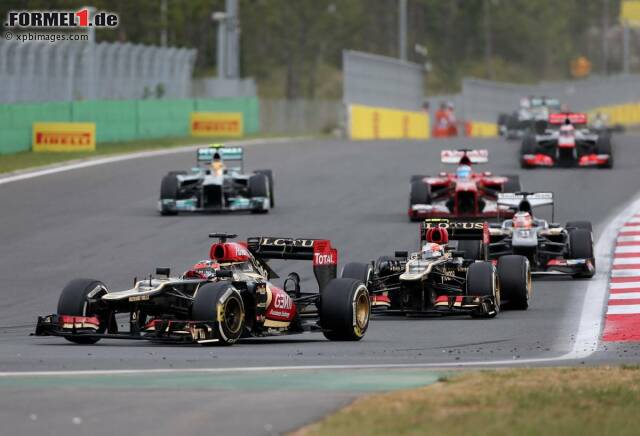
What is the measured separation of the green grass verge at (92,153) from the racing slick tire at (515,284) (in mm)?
20765

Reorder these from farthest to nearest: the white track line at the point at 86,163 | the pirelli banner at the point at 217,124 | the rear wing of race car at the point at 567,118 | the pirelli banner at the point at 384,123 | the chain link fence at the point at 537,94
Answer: the chain link fence at the point at 537,94 → the pirelli banner at the point at 384,123 → the pirelli banner at the point at 217,124 → the rear wing of race car at the point at 567,118 → the white track line at the point at 86,163

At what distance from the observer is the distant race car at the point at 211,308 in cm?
1506

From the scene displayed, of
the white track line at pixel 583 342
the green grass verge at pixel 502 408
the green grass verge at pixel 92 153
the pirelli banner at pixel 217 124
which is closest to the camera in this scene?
the green grass verge at pixel 502 408

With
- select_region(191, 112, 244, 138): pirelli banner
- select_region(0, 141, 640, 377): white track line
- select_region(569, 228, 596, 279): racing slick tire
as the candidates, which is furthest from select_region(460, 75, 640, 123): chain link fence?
select_region(569, 228, 596, 279): racing slick tire

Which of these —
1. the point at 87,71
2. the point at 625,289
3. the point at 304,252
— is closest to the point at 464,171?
the point at 625,289

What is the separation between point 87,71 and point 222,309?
34.6 meters

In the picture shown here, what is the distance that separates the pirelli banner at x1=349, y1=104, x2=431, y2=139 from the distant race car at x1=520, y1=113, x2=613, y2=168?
62.8 ft

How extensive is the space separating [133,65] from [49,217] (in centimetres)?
2315

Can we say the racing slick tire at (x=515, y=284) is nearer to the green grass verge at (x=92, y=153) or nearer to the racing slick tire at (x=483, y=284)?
the racing slick tire at (x=483, y=284)

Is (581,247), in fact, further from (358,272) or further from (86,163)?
(86,163)

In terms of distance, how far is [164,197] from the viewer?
102 ft

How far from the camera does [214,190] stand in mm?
31000

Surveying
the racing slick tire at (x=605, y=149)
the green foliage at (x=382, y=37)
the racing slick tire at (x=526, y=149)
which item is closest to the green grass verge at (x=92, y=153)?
the racing slick tire at (x=526, y=149)

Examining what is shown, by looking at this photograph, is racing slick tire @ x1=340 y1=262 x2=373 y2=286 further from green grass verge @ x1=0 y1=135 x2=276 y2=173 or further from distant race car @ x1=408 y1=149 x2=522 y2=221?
green grass verge @ x1=0 y1=135 x2=276 y2=173
